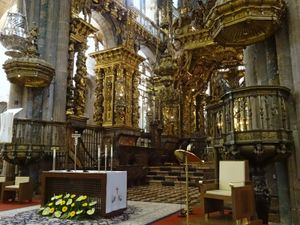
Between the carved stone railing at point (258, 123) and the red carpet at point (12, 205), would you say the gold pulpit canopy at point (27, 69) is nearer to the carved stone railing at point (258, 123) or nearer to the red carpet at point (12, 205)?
the red carpet at point (12, 205)

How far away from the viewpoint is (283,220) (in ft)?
16.1

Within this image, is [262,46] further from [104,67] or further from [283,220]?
[104,67]

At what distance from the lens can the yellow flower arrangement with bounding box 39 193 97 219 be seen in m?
4.71

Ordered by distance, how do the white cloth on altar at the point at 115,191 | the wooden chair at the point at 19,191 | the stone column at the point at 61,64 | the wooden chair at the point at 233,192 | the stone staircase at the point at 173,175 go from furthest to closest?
1. the stone staircase at the point at 173,175
2. the stone column at the point at 61,64
3. the wooden chair at the point at 19,191
4. the white cloth on altar at the point at 115,191
5. the wooden chair at the point at 233,192

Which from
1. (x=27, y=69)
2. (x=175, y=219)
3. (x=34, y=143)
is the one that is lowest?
(x=175, y=219)

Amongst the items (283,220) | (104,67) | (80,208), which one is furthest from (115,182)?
(104,67)

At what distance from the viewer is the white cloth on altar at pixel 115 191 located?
4.91 metres

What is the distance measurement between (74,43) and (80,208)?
314 inches

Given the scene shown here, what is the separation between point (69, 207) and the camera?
4.87 metres

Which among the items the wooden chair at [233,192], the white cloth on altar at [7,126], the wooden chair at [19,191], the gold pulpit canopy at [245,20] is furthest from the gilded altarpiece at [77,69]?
the wooden chair at [233,192]

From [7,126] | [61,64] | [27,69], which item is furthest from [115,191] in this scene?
[61,64]

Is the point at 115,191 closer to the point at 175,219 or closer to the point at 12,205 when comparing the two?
the point at 175,219

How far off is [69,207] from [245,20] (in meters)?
4.44

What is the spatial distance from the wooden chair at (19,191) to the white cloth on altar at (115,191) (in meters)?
2.62
